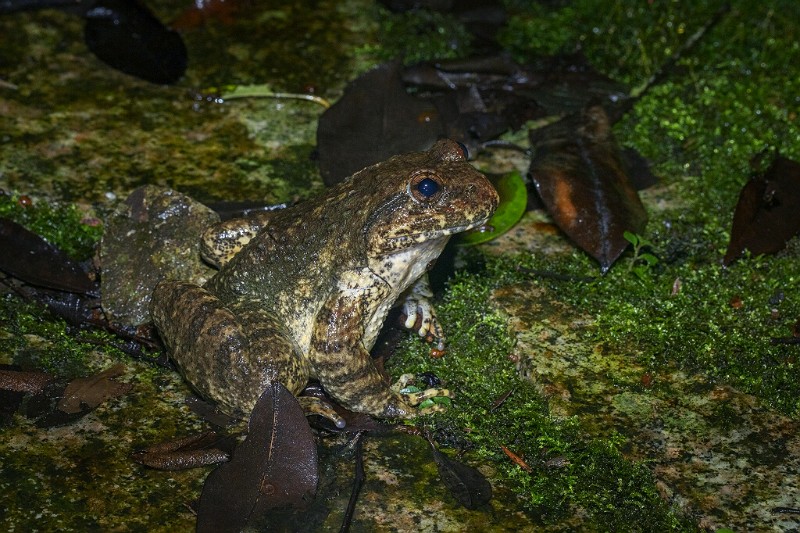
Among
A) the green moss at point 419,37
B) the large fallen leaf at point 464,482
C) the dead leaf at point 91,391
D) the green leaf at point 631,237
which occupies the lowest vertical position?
the dead leaf at point 91,391

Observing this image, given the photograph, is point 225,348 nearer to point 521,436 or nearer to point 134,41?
point 521,436

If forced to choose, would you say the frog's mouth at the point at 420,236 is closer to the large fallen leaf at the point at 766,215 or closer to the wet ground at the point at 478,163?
the wet ground at the point at 478,163

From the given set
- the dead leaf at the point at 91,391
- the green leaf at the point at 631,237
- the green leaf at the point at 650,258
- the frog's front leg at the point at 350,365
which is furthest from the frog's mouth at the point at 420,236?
the dead leaf at the point at 91,391

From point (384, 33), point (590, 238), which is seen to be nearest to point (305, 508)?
point (590, 238)

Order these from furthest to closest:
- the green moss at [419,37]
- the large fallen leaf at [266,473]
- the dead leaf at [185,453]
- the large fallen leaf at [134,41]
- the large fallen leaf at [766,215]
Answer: the green moss at [419,37]
the large fallen leaf at [134,41]
the large fallen leaf at [766,215]
the dead leaf at [185,453]
the large fallen leaf at [266,473]

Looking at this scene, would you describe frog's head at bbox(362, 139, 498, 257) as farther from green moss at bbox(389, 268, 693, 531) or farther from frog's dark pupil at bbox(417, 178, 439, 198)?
green moss at bbox(389, 268, 693, 531)

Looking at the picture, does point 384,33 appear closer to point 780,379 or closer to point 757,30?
point 757,30

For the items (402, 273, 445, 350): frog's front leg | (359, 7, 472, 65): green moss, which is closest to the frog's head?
(402, 273, 445, 350): frog's front leg
